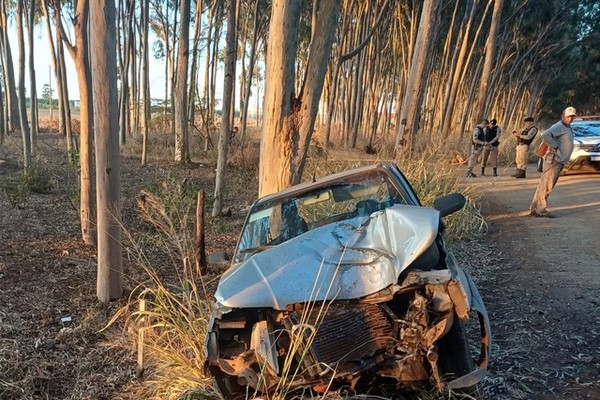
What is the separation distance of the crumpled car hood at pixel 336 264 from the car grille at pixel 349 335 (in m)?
0.11

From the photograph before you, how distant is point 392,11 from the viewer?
84.3 ft

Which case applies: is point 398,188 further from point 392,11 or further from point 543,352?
point 392,11

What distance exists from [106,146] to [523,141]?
12.6 metres

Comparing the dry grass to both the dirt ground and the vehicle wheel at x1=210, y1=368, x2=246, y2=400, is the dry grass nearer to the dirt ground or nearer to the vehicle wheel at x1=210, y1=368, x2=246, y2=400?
the dirt ground

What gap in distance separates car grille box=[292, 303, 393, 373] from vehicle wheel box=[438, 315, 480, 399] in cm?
43

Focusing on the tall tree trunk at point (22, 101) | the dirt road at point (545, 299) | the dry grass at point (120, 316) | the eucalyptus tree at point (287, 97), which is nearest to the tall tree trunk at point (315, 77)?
the eucalyptus tree at point (287, 97)

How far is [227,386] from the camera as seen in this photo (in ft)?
9.39

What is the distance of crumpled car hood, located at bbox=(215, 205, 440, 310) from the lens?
279cm

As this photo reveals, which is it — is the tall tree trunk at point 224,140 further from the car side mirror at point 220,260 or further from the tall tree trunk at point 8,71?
the tall tree trunk at point 8,71

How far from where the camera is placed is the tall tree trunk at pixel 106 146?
17.4ft

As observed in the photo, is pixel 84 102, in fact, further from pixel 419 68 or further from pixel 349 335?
pixel 419 68

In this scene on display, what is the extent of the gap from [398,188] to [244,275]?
5.51ft

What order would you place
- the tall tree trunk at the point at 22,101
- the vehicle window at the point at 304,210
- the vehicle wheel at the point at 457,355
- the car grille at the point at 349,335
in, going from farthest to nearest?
the tall tree trunk at the point at 22,101 < the vehicle window at the point at 304,210 < the vehicle wheel at the point at 457,355 < the car grille at the point at 349,335

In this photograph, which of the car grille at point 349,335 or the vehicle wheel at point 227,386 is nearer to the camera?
the car grille at point 349,335
